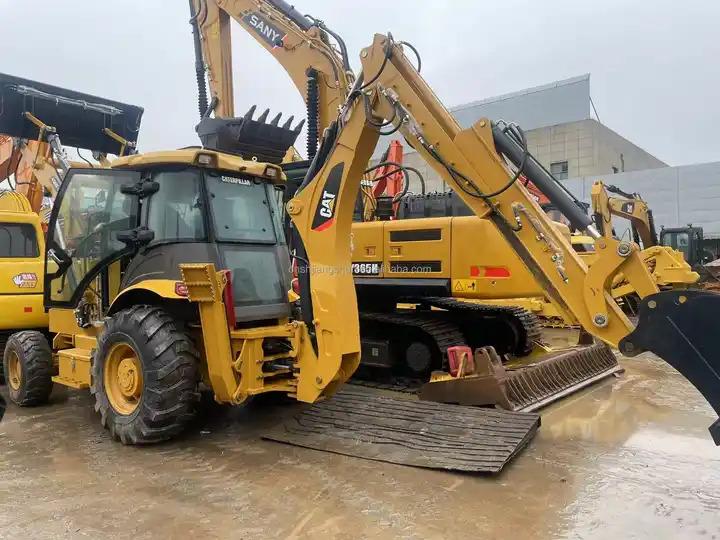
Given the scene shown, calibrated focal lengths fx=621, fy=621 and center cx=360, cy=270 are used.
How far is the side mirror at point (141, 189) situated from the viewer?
16.6 feet

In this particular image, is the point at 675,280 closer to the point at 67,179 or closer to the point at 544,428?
the point at 544,428

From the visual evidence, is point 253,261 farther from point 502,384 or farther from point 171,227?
point 502,384

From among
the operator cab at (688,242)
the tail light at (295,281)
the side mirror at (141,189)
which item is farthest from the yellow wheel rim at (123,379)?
the operator cab at (688,242)

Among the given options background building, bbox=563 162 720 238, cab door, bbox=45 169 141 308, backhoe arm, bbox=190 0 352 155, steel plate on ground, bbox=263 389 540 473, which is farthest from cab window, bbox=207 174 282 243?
background building, bbox=563 162 720 238

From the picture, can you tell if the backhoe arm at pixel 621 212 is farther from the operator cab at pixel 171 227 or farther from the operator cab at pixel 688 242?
the operator cab at pixel 171 227

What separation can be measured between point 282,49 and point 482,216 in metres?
4.82

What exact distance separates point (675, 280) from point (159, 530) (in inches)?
452

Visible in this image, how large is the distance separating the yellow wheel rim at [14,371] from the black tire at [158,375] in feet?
6.20

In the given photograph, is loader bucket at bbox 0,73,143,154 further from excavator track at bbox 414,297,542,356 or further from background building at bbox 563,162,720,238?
background building at bbox 563,162,720,238

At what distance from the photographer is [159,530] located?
3.40m

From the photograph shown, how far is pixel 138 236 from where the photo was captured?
5012 mm

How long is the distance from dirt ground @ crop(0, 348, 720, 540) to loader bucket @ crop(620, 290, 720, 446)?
33.9 inches

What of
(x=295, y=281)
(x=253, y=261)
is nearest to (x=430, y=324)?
(x=295, y=281)

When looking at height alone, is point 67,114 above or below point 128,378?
above
